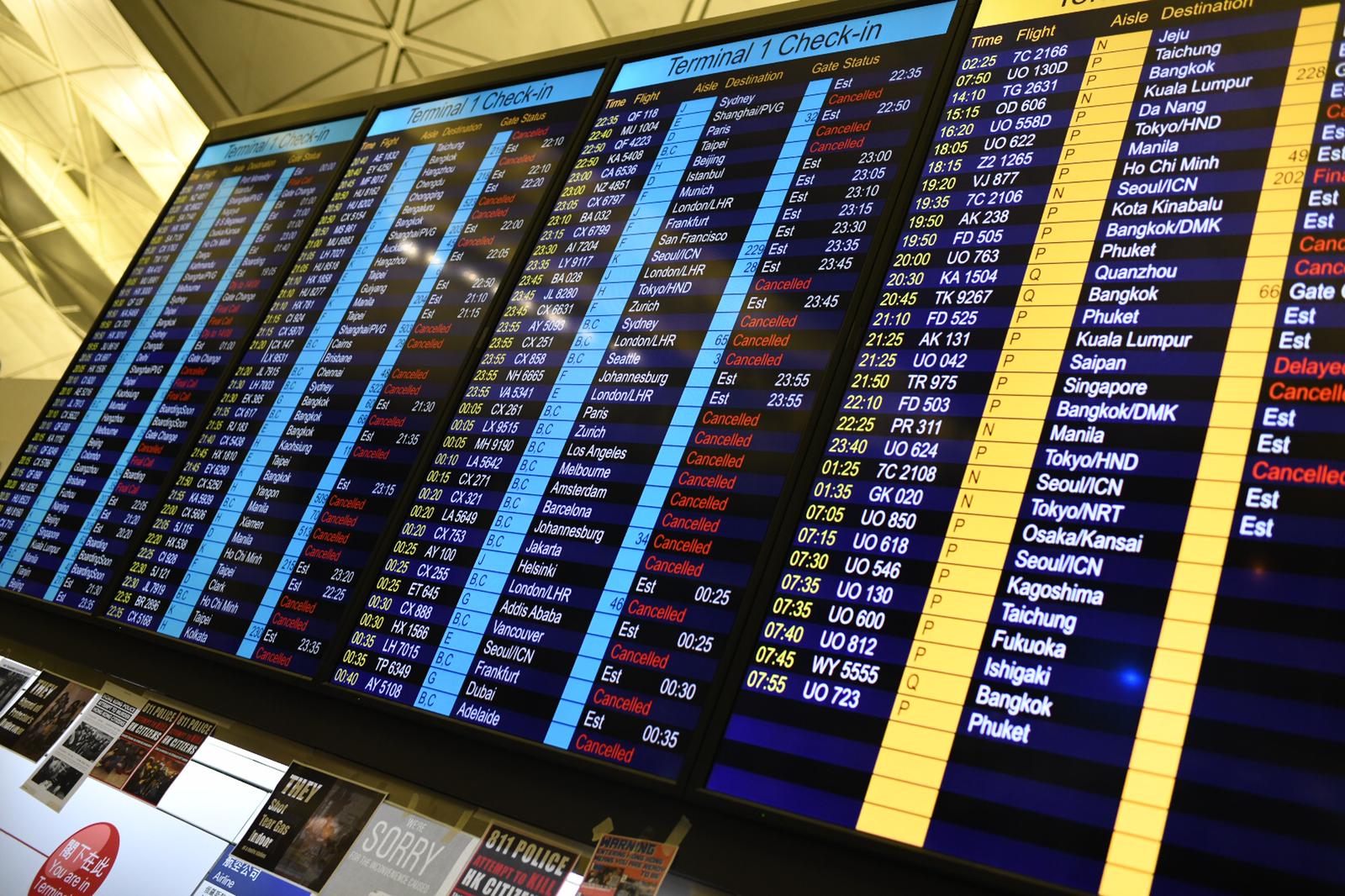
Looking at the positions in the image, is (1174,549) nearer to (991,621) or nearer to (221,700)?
(991,621)

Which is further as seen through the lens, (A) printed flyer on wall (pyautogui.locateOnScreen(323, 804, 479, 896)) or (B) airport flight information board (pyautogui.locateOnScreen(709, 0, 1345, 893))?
(A) printed flyer on wall (pyautogui.locateOnScreen(323, 804, 479, 896))

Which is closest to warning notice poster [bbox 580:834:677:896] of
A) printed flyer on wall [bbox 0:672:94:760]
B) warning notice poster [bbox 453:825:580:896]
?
warning notice poster [bbox 453:825:580:896]

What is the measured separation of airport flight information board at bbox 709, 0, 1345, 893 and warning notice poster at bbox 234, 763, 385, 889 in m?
1.23

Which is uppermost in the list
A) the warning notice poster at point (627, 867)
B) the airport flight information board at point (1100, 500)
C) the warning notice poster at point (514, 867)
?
the airport flight information board at point (1100, 500)

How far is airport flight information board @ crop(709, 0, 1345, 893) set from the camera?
189 centimetres

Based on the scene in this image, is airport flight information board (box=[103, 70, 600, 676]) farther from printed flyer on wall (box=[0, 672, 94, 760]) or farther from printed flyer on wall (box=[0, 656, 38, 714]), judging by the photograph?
printed flyer on wall (box=[0, 656, 38, 714])

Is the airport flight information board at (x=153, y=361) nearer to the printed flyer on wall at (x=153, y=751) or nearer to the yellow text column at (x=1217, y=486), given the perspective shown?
the printed flyer on wall at (x=153, y=751)

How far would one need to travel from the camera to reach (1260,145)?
2.42 metres

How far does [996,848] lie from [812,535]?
0.81 meters

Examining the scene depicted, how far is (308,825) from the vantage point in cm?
305

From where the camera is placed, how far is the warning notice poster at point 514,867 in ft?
8.48

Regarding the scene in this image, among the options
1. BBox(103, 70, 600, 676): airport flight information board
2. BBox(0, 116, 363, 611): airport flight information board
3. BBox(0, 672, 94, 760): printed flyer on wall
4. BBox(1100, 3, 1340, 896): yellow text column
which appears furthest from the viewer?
BBox(0, 116, 363, 611): airport flight information board

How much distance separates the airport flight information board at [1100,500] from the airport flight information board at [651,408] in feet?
0.68

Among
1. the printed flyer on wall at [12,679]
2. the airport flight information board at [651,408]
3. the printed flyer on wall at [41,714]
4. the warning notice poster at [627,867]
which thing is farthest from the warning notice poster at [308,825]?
the printed flyer on wall at [12,679]
